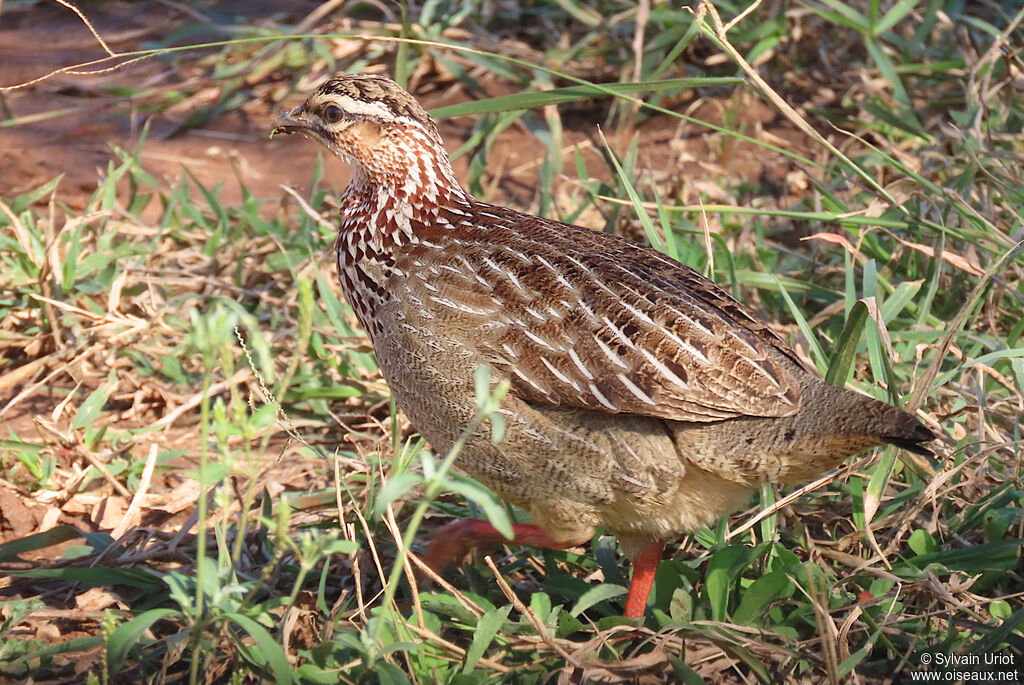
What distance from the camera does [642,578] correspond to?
3277mm

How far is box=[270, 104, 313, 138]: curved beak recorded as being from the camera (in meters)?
3.82

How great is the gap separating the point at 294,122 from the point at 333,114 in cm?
20

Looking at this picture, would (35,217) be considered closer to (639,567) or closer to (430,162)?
(430,162)

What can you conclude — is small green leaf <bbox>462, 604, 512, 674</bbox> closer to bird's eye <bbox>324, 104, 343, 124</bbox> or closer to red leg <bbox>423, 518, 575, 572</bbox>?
red leg <bbox>423, 518, 575, 572</bbox>

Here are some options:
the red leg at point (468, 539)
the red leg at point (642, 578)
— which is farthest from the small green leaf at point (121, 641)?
the red leg at point (642, 578)

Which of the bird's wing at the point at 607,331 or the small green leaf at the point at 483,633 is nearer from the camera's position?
the small green leaf at the point at 483,633

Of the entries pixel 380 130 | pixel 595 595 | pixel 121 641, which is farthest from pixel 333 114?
pixel 121 641

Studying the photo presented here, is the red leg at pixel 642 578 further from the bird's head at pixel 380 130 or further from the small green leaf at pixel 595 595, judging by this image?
the bird's head at pixel 380 130

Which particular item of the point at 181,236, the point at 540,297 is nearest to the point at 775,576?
the point at 540,297

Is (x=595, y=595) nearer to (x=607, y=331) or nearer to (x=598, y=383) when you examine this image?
(x=598, y=383)

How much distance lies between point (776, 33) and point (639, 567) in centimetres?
388

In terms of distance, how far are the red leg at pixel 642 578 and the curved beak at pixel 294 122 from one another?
5.94 ft

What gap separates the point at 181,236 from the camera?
5.37 meters

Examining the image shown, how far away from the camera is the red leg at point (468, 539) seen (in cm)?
338
